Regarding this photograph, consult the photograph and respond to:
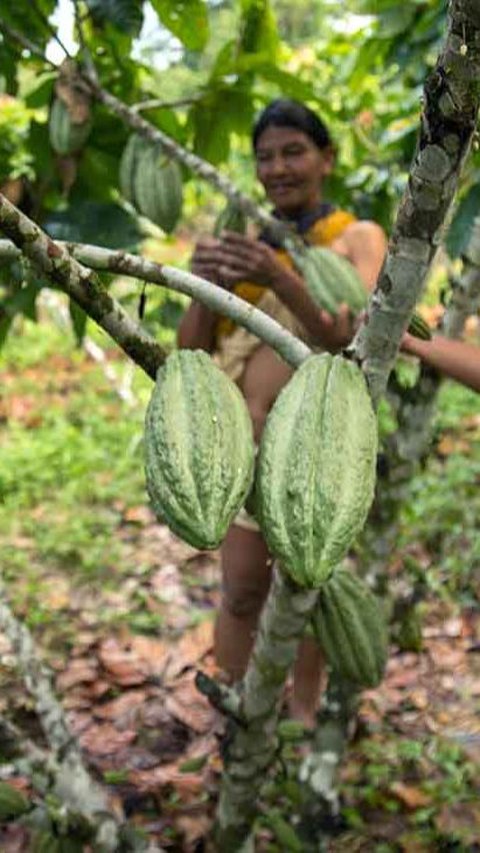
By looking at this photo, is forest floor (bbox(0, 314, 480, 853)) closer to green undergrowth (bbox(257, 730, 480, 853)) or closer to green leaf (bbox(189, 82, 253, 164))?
green undergrowth (bbox(257, 730, 480, 853))

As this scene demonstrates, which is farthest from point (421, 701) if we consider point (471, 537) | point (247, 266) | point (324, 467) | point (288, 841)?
point (324, 467)

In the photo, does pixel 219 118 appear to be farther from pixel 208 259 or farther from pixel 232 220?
pixel 208 259

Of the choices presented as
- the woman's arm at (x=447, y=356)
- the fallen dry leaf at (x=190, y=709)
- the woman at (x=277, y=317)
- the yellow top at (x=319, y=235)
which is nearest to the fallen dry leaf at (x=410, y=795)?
the woman at (x=277, y=317)

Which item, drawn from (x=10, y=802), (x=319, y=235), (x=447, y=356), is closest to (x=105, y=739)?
(x=10, y=802)

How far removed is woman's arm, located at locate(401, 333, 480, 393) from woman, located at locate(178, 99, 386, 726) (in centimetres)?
24

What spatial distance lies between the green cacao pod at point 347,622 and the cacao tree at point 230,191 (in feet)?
0.08

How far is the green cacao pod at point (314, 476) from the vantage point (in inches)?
31.6

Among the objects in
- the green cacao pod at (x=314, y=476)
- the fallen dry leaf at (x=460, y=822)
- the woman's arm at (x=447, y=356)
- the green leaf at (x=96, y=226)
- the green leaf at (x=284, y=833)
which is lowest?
the fallen dry leaf at (x=460, y=822)

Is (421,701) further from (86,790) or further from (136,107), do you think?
(136,107)

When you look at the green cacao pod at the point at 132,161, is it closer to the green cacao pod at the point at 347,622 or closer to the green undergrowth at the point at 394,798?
the green cacao pod at the point at 347,622

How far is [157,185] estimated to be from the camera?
168 cm

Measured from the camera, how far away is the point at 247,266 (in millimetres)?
1313

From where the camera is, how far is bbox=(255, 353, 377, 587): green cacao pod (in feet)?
2.63

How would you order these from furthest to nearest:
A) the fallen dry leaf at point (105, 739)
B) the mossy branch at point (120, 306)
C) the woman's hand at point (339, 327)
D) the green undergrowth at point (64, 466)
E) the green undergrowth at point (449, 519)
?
the green undergrowth at point (64, 466), the green undergrowth at point (449, 519), the fallen dry leaf at point (105, 739), the woman's hand at point (339, 327), the mossy branch at point (120, 306)
